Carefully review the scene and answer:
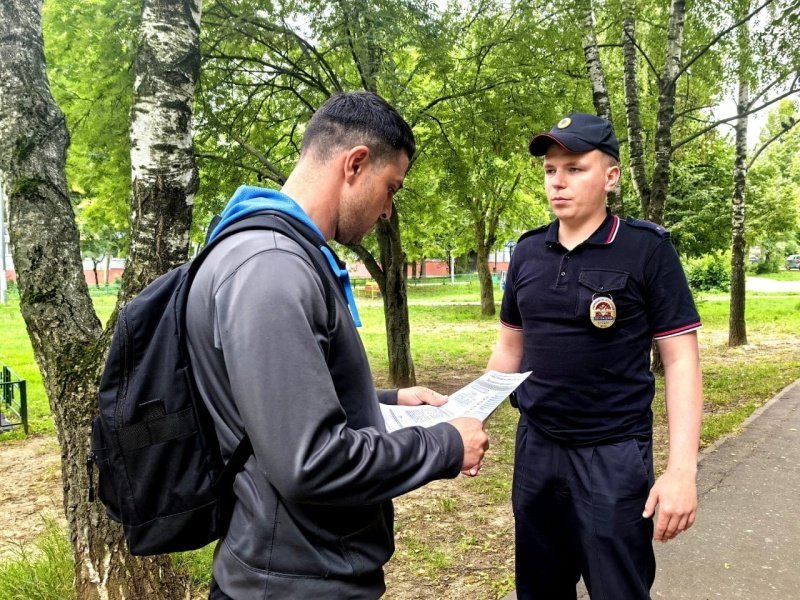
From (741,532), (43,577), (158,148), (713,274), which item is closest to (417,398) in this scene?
(158,148)

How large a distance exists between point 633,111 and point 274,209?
329 inches

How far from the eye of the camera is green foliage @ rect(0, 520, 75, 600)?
3102 mm

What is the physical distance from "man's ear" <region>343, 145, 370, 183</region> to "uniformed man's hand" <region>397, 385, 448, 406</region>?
32.9 inches

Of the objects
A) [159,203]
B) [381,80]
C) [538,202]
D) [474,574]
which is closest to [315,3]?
[381,80]

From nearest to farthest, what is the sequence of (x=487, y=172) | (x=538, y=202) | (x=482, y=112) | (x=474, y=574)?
(x=474, y=574), (x=482, y=112), (x=487, y=172), (x=538, y=202)

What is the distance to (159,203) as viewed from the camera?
2865 mm

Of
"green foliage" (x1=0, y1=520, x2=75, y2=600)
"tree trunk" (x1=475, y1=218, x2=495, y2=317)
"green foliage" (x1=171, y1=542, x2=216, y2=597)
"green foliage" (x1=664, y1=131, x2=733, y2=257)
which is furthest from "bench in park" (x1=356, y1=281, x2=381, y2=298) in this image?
"green foliage" (x1=0, y1=520, x2=75, y2=600)

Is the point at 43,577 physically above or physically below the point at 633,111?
below

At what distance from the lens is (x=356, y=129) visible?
1.49 m

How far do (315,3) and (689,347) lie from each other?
6.54 metres

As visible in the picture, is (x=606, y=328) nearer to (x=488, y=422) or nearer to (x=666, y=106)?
(x=488, y=422)

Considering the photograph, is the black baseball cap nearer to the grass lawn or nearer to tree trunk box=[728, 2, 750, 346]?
the grass lawn

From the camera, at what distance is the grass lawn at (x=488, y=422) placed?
12.1 feet

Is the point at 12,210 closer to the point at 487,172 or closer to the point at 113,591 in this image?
the point at 113,591
